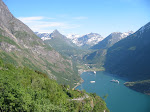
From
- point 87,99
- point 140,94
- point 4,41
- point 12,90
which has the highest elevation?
point 4,41

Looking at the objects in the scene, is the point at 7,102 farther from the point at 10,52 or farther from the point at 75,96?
the point at 10,52

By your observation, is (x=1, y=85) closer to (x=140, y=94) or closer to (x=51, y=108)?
(x=51, y=108)

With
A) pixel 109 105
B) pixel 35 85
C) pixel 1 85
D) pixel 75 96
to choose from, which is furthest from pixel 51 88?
pixel 109 105

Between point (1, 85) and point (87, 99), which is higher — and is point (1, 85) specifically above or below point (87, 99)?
above

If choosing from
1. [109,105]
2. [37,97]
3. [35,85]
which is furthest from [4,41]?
[37,97]

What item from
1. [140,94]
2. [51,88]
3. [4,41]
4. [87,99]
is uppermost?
[4,41]

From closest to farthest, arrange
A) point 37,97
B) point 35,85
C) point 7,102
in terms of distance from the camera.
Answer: point 7,102, point 37,97, point 35,85

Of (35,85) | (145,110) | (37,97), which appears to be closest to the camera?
(37,97)

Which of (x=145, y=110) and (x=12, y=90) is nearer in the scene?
(x=12, y=90)

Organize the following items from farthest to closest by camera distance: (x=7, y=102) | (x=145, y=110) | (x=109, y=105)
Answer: (x=109, y=105)
(x=145, y=110)
(x=7, y=102)
